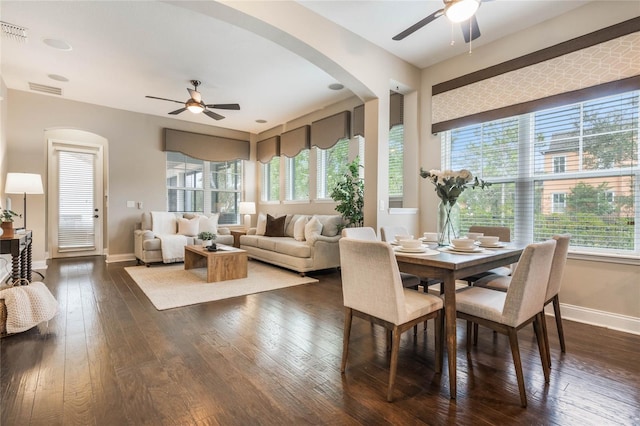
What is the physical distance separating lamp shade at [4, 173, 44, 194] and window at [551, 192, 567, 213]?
20.5 ft

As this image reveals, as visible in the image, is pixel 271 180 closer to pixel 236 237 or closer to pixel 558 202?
pixel 236 237

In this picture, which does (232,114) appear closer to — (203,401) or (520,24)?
(520,24)

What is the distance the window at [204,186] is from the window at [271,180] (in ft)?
1.98

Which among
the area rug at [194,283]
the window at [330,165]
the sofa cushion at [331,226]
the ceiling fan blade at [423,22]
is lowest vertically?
the area rug at [194,283]

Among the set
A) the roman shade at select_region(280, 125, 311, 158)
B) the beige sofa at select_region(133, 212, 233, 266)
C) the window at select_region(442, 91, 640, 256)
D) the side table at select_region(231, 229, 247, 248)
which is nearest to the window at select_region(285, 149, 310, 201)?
the roman shade at select_region(280, 125, 311, 158)

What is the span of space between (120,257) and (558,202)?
271 inches

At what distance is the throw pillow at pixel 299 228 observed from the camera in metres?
5.21

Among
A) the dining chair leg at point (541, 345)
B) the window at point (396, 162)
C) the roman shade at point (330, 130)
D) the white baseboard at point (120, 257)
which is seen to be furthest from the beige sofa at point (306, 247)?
the dining chair leg at point (541, 345)

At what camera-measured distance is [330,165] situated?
5.69m

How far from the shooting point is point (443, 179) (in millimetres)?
2236

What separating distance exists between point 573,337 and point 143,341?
3.40 meters

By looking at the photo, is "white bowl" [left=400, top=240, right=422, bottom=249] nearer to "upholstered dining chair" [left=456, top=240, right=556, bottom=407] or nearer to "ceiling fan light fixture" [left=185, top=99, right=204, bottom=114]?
"upholstered dining chair" [left=456, top=240, right=556, bottom=407]

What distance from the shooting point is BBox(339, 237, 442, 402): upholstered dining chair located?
5.29ft

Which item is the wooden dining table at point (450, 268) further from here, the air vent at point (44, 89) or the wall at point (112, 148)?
the air vent at point (44, 89)
